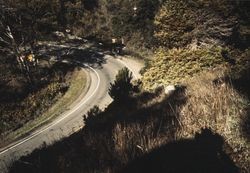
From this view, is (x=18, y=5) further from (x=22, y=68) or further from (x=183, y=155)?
(x=183, y=155)

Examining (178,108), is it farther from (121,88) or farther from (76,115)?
(76,115)

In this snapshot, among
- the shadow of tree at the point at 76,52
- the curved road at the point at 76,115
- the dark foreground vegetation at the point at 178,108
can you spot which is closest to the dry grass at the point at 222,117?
the dark foreground vegetation at the point at 178,108

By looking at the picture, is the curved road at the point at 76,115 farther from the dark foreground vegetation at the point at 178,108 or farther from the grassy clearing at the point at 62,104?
the dark foreground vegetation at the point at 178,108

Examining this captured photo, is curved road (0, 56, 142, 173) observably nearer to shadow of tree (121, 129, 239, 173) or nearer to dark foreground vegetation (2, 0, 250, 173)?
dark foreground vegetation (2, 0, 250, 173)

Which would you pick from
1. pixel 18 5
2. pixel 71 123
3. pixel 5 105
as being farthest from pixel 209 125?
pixel 18 5

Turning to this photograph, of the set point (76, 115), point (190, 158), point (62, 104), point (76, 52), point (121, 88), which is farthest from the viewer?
point (76, 52)

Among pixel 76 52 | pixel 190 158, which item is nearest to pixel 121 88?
pixel 190 158

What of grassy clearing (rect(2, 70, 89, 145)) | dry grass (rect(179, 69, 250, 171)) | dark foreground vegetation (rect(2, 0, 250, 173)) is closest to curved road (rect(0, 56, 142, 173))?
grassy clearing (rect(2, 70, 89, 145))
